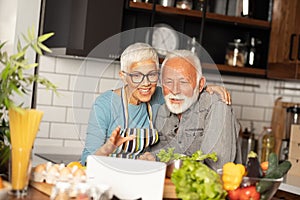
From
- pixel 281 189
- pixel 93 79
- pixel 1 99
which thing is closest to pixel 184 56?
pixel 93 79

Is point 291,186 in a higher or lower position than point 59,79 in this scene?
lower

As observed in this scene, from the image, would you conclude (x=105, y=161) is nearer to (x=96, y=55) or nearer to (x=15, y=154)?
(x=15, y=154)

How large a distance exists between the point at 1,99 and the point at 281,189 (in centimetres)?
279

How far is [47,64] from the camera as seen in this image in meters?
4.98

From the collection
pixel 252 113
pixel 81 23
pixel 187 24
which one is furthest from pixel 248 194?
pixel 252 113

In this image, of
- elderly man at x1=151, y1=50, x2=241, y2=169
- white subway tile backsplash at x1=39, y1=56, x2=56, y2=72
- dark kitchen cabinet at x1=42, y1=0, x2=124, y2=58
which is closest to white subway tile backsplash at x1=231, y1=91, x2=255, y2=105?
dark kitchen cabinet at x1=42, y1=0, x2=124, y2=58

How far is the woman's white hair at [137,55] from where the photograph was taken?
281 centimetres

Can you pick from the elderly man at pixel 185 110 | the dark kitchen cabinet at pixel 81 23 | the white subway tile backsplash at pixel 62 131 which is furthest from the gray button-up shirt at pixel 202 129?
the white subway tile backsplash at pixel 62 131

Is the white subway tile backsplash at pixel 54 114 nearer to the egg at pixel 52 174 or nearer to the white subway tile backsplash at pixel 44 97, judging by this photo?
the white subway tile backsplash at pixel 44 97

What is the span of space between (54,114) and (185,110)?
2.26 metres

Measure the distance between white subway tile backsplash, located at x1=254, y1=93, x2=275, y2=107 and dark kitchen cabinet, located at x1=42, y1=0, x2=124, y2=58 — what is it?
62.6 inches

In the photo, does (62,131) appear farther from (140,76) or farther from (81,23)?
(140,76)

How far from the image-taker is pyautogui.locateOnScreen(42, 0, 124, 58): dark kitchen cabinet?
Result: 15.5ft

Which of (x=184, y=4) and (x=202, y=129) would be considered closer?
(x=202, y=129)
